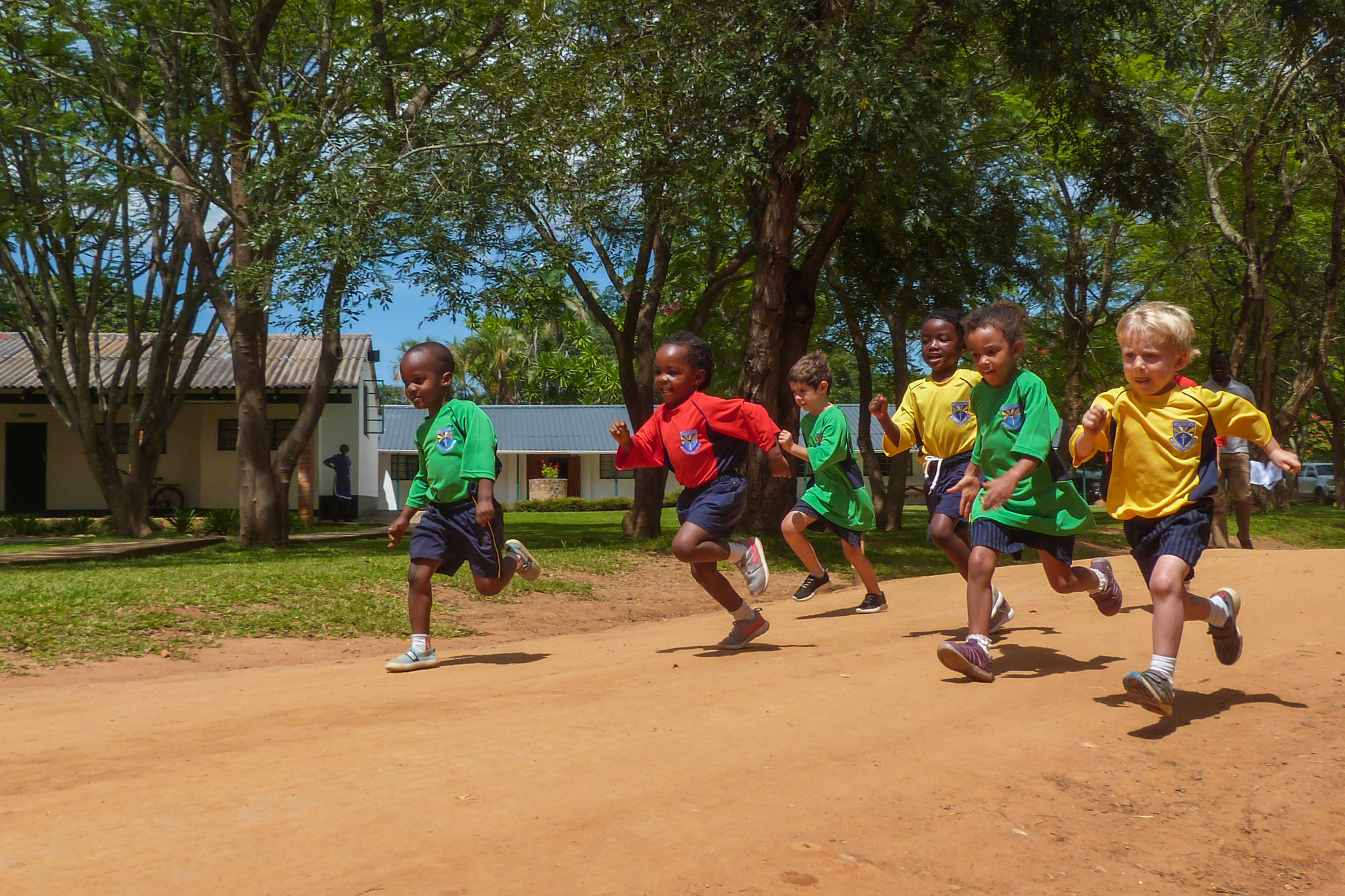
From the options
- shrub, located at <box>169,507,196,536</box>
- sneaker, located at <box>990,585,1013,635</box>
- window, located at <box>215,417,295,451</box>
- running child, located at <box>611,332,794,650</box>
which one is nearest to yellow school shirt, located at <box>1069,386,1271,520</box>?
sneaker, located at <box>990,585,1013,635</box>

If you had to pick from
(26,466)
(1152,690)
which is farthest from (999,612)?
(26,466)

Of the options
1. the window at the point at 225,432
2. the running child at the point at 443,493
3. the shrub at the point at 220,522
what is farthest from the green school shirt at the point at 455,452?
the window at the point at 225,432

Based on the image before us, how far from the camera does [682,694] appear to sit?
5.02m

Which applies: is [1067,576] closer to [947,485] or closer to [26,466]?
[947,485]

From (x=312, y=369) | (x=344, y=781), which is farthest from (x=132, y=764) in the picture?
(x=312, y=369)

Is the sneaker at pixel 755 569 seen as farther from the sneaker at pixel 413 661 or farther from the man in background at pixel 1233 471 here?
the man in background at pixel 1233 471

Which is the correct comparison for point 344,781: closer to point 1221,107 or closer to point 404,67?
point 404,67

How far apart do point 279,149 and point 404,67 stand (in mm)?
1919

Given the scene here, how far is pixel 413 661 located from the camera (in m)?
6.08

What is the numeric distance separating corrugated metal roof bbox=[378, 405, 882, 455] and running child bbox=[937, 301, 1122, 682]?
32377 millimetres

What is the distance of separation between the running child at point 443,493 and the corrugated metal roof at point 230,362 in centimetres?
2067

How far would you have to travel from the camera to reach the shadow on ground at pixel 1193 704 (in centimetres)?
449

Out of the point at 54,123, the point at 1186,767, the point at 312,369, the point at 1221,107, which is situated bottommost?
the point at 1186,767

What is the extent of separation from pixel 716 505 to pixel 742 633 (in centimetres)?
78
